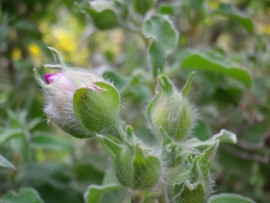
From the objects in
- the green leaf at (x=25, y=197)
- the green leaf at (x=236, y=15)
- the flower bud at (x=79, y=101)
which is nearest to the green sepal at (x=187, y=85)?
the flower bud at (x=79, y=101)

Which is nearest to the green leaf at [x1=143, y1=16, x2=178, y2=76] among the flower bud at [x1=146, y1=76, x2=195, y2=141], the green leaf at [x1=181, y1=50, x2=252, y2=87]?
the green leaf at [x1=181, y1=50, x2=252, y2=87]

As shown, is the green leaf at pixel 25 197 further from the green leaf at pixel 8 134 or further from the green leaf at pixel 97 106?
the green leaf at pixel 97 106

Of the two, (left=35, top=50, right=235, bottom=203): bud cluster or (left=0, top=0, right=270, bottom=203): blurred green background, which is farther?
(left=0, top=0, right=270, bottom=203): blurred green background


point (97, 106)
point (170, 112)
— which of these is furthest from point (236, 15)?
point (97, 106)

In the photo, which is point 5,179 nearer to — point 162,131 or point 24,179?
point 24,179

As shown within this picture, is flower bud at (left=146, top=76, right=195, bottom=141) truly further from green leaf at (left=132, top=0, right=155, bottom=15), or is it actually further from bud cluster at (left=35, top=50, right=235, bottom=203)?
green leaf at (left=132, top=0, right=155, bottom=15)

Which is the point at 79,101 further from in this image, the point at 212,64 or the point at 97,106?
the point at 212,64
